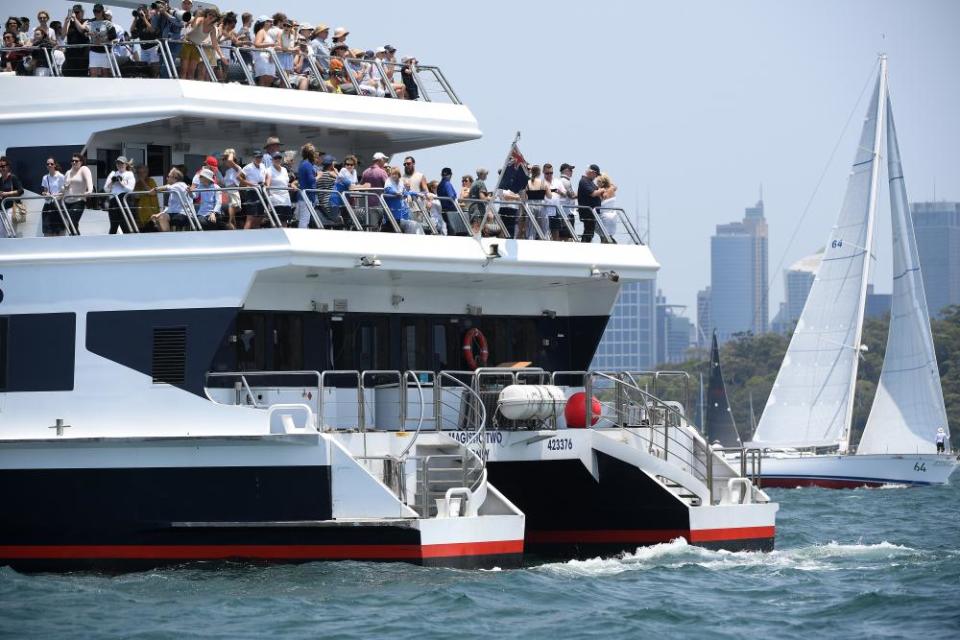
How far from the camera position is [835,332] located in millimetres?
61500

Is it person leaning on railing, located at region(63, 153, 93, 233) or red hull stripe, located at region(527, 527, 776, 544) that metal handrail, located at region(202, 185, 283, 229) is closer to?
person leaning on railing, located at region(63, 153, 93, 233)

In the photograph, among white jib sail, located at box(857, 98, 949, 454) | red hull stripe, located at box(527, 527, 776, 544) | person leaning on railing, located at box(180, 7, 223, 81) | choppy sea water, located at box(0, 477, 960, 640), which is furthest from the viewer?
A: white jib sail, located at box(857, 98, 949, 454)

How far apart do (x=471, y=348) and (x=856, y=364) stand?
38.2m

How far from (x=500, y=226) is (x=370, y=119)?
2.44m

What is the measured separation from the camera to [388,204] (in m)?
23.6

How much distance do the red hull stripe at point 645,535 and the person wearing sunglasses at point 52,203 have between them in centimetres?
757

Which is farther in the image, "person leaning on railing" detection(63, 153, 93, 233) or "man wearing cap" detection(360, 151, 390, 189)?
"man wearing cap" detection(360, 151, 390, 189)

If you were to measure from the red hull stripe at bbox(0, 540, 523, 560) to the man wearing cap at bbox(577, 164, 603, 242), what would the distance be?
18.8ft

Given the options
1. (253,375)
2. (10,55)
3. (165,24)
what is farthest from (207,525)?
(10,55)

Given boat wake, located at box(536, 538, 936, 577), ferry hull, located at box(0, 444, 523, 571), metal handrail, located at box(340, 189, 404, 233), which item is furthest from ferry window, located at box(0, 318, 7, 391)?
boat wake, located at box(536, 538, 936, 577)

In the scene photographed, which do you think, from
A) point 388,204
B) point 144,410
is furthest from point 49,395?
point 388,204

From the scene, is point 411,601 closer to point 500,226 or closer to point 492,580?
point 492,580

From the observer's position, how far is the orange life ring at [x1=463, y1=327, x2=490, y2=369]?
83.4ft

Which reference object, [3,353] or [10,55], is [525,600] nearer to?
[3,353]
